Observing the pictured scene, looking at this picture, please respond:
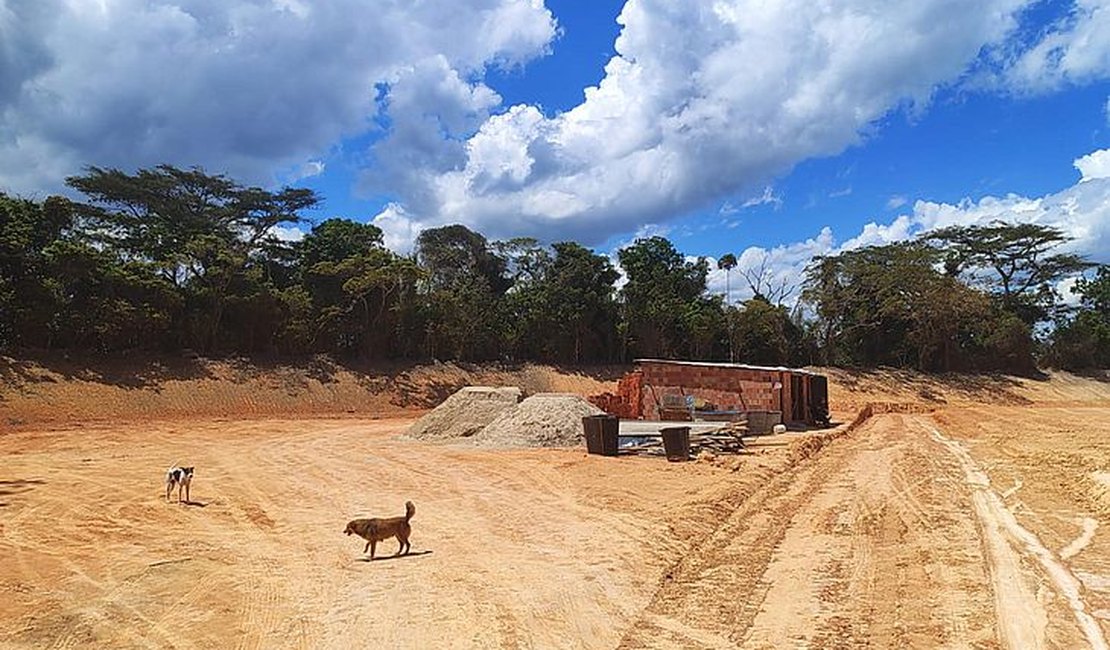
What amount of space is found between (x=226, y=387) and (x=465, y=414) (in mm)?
14440

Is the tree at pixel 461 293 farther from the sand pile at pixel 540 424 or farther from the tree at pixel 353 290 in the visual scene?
the sand pile at pixel 540 424

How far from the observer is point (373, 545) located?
8.61 metres

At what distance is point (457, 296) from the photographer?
42.8 m

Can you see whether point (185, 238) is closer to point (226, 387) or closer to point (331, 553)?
point (226, 387)

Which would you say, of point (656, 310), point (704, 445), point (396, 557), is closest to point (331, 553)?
point (396, 557)

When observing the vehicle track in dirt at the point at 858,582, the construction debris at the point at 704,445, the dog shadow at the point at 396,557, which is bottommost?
the dog shadow at the point at 396,557

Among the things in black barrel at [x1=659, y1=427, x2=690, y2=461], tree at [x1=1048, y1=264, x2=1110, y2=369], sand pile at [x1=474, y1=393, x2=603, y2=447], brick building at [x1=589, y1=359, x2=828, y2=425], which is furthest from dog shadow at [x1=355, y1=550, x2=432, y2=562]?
tree at [x1=1048, y1=264, x2=1110, y2=369]

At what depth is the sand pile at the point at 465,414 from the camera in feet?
74.9

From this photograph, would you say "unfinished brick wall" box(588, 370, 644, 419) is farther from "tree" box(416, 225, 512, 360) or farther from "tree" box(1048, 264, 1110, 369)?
"tree" box(1048, 264, 1110, 369)

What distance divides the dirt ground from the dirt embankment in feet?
34.4

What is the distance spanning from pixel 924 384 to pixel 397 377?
3167cm

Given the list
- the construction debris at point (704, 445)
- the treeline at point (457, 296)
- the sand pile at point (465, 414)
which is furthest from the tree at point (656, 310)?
the construction debris at point (704, 445)

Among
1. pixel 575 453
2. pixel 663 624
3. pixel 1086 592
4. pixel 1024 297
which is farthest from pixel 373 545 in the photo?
pixel 1024 297

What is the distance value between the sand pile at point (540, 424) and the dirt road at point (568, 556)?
3.60 meters
